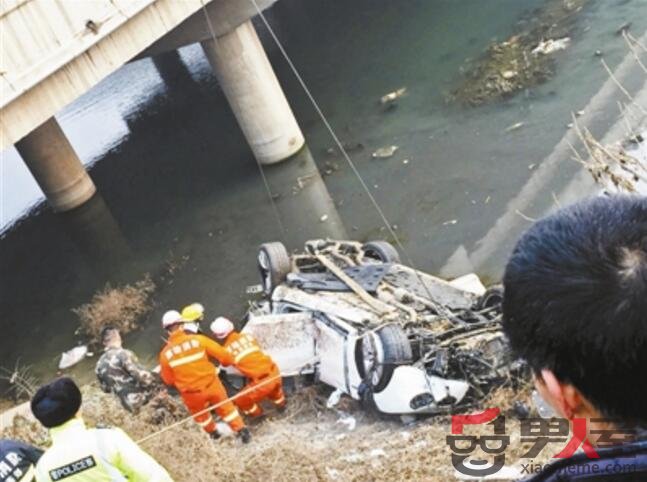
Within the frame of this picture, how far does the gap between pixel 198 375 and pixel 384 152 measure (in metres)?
8.92

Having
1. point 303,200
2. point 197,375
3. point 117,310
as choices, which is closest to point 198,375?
point 197,375

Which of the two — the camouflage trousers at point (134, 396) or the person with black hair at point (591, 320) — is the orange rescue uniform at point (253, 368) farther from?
the person with black hair at point (591, 320)

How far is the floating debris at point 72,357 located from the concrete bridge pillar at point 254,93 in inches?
244

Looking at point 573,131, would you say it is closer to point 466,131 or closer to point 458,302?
point 466,131

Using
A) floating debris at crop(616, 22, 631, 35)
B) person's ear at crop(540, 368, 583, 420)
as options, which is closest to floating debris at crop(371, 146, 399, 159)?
floating debris at crop(616, 22, 631, 35)

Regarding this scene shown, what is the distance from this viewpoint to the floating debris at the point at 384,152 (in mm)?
14777

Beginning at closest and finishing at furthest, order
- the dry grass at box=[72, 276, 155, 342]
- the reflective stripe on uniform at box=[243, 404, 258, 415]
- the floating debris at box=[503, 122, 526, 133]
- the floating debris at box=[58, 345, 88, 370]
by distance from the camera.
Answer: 1. the reflective stripe on uniform at box=[243, 404, 258, 415]
2. the floating debris at box=[58, 345, 88, 370]
3. the dry grass at box=[72, 276, 155, 342]
4. the floating debris at box=[503, 122, 526, 133]

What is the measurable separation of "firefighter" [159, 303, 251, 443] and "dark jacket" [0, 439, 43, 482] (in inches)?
119

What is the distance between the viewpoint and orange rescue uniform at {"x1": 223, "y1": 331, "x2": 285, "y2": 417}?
23.7 feet

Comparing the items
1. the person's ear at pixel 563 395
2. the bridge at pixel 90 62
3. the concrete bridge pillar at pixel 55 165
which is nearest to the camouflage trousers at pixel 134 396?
the bridge at pixel 90 62

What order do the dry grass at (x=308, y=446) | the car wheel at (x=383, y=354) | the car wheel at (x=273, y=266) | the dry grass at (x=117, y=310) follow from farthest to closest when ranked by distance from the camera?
the dry grass at (x=117, y=310) → the car wheel at (x=273, y=266) → the car wheel at (x=383, y=354) → the dry grass at (x=308, y=446)

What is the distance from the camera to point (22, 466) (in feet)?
12.4

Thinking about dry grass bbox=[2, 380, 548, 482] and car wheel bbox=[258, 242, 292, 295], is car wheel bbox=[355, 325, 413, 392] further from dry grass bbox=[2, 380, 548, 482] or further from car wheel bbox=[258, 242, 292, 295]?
car wheel bbox=[258, 242, 292, 295]

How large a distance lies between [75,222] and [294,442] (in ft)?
42.1
